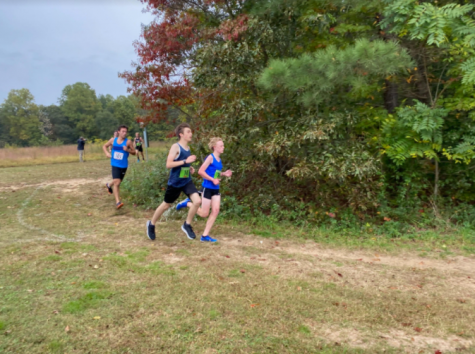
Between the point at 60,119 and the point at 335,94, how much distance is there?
75.5m

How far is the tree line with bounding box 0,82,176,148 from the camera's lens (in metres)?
63.3

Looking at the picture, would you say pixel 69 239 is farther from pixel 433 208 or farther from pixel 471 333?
pixel 433 208

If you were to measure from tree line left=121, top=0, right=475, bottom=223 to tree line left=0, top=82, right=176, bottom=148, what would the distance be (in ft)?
183

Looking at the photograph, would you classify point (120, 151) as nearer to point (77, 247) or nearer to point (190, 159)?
point (77, 247)

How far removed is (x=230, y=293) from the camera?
3799 millimetres

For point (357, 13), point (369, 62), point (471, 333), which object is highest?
point (357, 13)

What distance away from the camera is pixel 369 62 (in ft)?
18.3

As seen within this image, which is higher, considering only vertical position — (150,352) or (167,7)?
(167,7)

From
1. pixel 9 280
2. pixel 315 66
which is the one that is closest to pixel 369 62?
pixel 315 66

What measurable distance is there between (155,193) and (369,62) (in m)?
5.86

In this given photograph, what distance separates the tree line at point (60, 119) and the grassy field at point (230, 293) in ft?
191

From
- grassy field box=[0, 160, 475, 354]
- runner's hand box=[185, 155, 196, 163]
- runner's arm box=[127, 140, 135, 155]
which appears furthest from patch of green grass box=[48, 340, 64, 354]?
runner's arm box=[127, 140, 135, 155]

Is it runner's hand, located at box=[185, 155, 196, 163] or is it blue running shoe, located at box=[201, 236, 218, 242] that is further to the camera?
blue running shoe, located at box=[201, 236, 218, 242]

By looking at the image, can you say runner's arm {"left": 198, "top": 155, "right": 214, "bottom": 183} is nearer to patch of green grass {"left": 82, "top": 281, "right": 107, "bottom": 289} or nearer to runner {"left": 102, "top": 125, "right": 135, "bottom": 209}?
patch of green grass {"left": 82, "top": 281, "right": 107, "bottom": 289}
